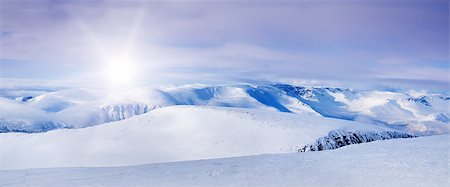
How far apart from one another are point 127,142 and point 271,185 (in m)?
39.2

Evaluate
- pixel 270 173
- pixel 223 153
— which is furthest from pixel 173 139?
pixel 270 173

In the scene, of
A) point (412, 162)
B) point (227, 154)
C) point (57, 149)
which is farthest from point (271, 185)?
point (57, 149)

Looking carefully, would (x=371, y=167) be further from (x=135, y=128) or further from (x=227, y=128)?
(x=135, y=128)

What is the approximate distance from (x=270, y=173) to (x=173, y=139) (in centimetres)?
3590

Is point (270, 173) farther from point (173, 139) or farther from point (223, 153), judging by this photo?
point (173, 139)

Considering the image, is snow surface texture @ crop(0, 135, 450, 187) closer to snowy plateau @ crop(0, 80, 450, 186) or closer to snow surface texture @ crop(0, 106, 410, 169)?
snowy plateau @ crop(0, 80, 450, 186)

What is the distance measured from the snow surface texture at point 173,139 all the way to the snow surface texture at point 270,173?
23432 millimetres

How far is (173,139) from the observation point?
176 ft

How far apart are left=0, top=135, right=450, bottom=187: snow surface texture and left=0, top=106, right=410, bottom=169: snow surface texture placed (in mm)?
23432

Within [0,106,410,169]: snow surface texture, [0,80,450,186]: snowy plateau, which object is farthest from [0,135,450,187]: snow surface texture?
[0,106,410,169]: snow surface texture

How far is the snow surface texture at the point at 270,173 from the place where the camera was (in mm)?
17231

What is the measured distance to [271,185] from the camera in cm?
1688

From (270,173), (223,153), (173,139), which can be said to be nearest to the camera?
(270,173)

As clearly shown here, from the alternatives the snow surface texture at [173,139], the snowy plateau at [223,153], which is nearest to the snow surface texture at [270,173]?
the snowy plateau at [223,153]
